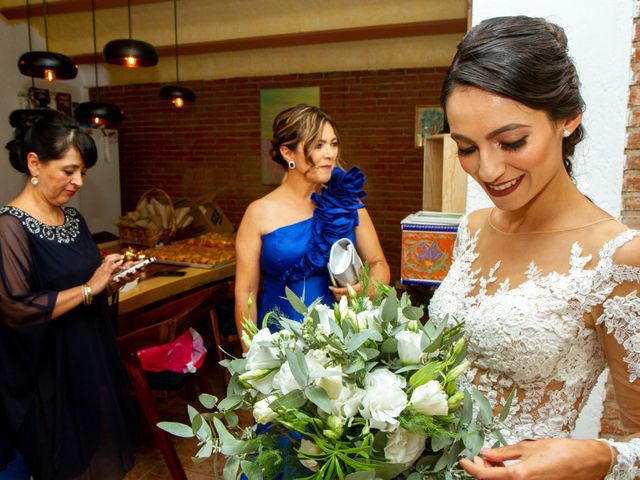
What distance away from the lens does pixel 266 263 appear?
229cm

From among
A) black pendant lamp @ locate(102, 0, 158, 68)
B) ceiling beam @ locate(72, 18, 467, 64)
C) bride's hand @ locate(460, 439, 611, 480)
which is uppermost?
ceiling beam @ locate(72, 18, 467, 64)

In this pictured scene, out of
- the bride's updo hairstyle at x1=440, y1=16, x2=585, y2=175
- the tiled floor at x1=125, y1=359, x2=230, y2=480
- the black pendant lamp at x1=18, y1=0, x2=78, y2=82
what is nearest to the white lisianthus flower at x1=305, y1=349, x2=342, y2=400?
the bride's updo hairstyle at x1=440, y1=16, x2=585, y2=175

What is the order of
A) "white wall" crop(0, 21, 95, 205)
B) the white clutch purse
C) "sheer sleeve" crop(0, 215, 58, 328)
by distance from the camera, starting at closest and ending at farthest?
the white clutch purse, "sheer sleeve" crop(0, 215, 58, 328), "white wall" crop(0, 21, 95, 205)

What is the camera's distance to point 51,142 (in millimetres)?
2357

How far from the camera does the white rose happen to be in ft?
2.60

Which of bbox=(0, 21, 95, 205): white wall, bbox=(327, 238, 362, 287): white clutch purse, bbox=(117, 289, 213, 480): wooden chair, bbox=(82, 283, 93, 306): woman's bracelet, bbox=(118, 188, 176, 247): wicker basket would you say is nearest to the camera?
bbox=(327, 238, 362, 287): white clutch purse

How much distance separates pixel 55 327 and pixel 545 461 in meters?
A: 2.17

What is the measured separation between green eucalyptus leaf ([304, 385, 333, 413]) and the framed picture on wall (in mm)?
5458

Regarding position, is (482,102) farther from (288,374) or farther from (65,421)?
(65,421)

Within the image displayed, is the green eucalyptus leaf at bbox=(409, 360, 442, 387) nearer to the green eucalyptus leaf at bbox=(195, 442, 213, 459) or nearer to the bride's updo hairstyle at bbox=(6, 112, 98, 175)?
the green eucalyptus leaf at bbox=(195, 442, 213, 459)

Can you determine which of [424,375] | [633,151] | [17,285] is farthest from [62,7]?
[424,375]

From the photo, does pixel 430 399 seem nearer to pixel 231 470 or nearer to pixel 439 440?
pixel 439 440

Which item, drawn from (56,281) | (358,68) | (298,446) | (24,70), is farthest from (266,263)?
(358,68)

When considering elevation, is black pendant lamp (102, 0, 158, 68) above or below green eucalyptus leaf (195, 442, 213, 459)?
above
